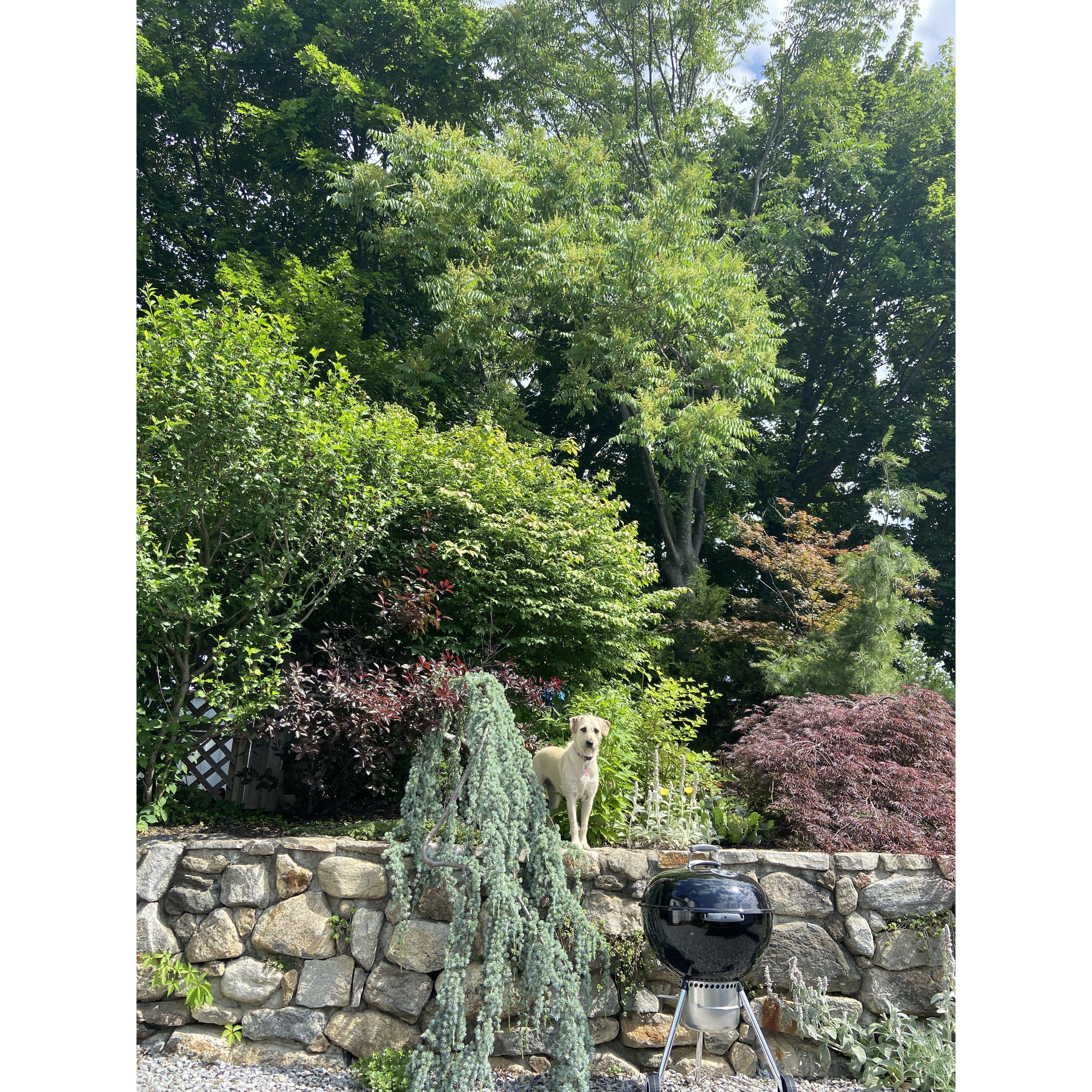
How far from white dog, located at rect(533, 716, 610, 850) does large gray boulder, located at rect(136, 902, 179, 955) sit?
161 cm

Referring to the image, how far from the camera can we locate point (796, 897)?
3350 mm

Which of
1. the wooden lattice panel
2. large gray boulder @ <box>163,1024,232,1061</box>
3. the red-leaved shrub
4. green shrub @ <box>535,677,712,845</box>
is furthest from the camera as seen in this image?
the wooden lattice panel

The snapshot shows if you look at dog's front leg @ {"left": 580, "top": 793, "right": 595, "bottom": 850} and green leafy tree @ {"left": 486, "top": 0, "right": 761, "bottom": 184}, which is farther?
green leafy tree @ {"left": 486, "top": 0, "right": 761, "bottom": 184}

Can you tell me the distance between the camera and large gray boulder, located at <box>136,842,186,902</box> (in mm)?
3184

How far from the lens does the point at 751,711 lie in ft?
20.5

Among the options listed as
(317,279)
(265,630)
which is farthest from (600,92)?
(265,630)

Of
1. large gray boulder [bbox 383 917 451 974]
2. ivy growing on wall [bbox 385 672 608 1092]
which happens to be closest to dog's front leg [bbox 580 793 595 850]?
ivy growing on wall [bbox 385 672 608 1092]

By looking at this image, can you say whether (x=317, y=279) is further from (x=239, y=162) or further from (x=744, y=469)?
(x=744, y=469)

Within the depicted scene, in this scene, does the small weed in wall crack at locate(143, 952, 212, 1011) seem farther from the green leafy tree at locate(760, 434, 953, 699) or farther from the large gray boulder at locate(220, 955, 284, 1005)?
the green leafy tree at locate(760, 434, 953, 699)

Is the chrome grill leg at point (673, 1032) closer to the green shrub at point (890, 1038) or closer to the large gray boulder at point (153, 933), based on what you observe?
the green shrub at point (890, 1038)

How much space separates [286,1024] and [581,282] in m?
6.95

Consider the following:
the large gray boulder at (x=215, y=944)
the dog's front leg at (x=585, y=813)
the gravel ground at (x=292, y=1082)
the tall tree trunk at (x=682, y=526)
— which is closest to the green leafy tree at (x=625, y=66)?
the tall tree trunk at (x=682, y=526)

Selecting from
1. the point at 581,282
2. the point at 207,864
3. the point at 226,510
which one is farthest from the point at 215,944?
the point at 581,282

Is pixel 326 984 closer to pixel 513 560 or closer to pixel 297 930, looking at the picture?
pixel 297 930
